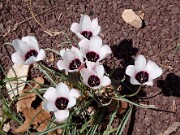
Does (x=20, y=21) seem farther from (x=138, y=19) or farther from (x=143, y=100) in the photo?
(x=143, y=100)

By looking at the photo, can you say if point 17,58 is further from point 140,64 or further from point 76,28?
point 140,64

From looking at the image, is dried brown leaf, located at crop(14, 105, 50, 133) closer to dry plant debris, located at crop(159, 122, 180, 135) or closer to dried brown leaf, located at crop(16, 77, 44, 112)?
dried brown leaf, located at crop(16, 77, 44, 112)

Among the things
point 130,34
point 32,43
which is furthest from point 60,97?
point 130,34

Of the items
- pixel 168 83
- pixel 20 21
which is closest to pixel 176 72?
pixel 168 83

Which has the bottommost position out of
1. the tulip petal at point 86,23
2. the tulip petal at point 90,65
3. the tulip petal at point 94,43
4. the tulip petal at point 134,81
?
the tulip petal at point 90,65

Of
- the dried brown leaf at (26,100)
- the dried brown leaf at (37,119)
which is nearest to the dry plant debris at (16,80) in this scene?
the dried brown leaf at (26,100)

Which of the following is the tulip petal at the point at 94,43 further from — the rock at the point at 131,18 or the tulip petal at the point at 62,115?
the rock at the point at 131,18

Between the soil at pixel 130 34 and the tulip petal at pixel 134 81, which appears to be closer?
the tulip petal at pixel 134 81

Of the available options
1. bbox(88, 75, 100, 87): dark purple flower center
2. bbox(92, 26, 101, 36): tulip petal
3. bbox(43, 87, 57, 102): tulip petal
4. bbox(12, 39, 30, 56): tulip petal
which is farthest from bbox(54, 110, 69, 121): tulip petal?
bbox(92, 26, 101, 36): tulip petal
